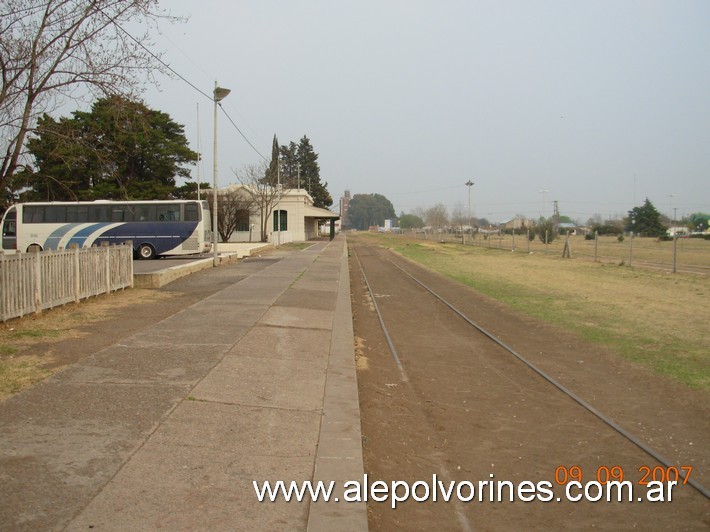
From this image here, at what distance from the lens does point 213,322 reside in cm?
1109

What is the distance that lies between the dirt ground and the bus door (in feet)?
94.9

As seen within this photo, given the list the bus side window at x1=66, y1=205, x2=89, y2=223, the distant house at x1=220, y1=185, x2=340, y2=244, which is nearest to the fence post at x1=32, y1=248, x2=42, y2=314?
the bus side window at x1=66, y1=205, x2=89, y2=223

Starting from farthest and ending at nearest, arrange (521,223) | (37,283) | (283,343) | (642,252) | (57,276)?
(521,223) → (642,252) → (57,276) → (37,283) → (283,343)

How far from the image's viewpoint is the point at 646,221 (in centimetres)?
8525

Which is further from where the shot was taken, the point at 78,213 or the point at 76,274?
the point at 78,213

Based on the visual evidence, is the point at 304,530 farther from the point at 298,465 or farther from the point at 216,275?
the point at 216,275

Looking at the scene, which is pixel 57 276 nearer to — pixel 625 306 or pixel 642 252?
pixel 625 306

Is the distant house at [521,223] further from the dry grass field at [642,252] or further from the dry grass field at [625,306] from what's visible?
the dry grass field at [625,306]

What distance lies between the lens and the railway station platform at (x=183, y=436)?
396cm

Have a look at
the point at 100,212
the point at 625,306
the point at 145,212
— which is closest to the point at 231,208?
the point at 145,212

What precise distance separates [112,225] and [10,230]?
5759 millimetres

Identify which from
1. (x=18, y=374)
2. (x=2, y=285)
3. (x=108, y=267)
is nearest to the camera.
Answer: (x=18, y=374)

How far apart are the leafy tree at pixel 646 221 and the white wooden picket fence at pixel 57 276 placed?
7879 cm

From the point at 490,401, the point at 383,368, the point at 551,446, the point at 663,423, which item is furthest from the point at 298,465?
the point at 383,368
